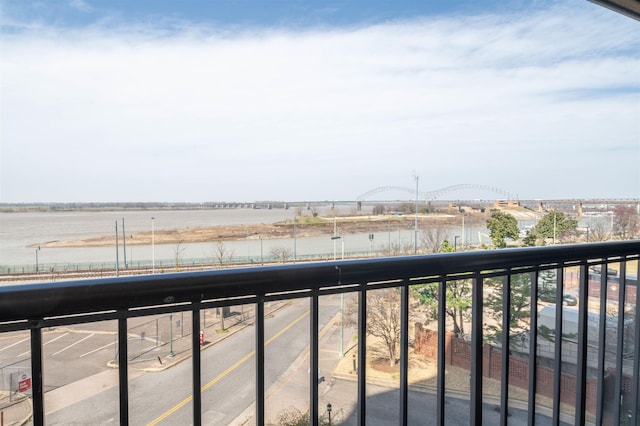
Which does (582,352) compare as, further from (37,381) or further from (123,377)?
(37,381)

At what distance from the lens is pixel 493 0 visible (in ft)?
16.2

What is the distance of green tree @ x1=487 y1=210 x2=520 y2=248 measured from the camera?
2100 millimetres

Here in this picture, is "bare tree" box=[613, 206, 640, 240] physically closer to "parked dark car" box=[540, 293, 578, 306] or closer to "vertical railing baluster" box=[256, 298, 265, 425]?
"parked dark car" box=[540, 293, 578, 306]

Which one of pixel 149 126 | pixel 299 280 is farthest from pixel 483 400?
pixel 149 126

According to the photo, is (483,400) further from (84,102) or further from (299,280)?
(84,102)

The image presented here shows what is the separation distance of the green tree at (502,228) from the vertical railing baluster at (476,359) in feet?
2.71

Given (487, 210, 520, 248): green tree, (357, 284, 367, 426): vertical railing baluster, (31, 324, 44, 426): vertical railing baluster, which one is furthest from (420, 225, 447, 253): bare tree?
(31, 324, 44, 426): vertical railing baluster

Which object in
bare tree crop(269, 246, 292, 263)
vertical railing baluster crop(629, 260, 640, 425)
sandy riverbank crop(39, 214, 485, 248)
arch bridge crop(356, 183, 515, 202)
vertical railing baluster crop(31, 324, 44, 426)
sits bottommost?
vertical railing baluster crop(629, 260, 640, 425)

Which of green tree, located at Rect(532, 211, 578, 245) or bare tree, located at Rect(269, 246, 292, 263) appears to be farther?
green tree, located at Rect(532, 211, 578, 245)

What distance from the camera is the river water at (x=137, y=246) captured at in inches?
64.4

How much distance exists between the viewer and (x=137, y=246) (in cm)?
192

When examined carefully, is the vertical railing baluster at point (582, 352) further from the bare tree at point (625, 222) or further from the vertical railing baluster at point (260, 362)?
the vertical railing baluster at point (260, 362)

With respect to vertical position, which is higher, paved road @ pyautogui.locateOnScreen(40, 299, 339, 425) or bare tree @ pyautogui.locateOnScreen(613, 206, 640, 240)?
bare tree @ pyautogui.locateOnScreen(613, 206, 640, 240)

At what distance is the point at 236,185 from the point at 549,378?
11.6 feet
